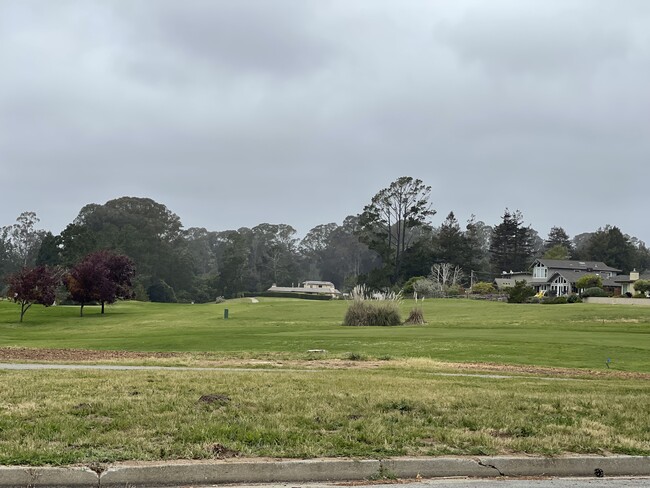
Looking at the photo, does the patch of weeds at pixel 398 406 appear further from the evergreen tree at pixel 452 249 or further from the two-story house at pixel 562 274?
the evergreen tree at pixel 452 249

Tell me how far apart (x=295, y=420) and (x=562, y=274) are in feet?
310

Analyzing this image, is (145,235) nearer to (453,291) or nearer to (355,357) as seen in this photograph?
(453,291)

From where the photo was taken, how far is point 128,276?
5994 centimetres

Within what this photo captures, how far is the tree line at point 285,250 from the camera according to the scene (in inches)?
4144

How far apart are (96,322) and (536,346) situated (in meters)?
37.3

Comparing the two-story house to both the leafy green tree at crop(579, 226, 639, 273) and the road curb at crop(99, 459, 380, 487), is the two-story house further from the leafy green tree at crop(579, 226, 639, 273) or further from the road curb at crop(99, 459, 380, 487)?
the road curb at crop(99, 459, 380, 487)

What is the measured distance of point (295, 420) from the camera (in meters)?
8.49

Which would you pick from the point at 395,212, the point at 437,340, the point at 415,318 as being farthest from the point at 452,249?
the point at 437,340

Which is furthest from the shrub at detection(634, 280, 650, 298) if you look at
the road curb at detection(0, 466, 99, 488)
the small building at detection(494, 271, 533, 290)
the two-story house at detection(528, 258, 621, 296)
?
the road curb at detection(0, 466, 99, 488)

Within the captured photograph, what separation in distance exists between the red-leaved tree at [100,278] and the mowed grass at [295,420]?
4659cm

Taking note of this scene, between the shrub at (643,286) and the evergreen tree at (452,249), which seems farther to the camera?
the evergreen tree at (452,249)

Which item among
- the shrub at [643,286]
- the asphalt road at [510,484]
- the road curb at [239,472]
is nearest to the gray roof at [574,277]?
the shrub at [643,286]

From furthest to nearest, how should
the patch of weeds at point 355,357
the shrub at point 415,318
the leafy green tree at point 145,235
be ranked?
the leafy green tree at point 145,235
the shrub at point 415,318
the patch of weeds at point 355,357

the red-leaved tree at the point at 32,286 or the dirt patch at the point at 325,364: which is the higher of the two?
→ the red-leaved tree at the point at 32,286
